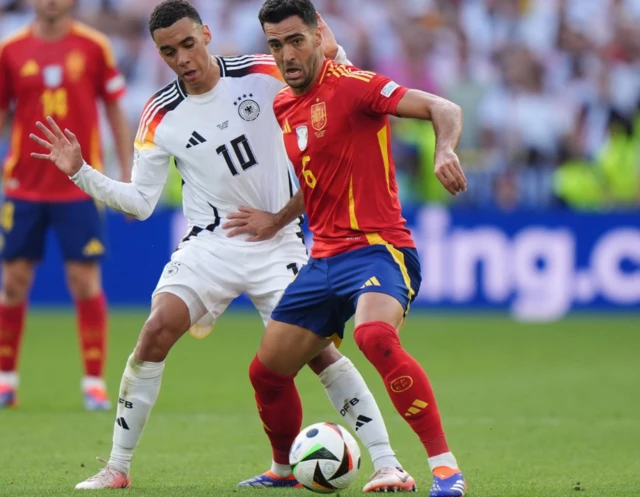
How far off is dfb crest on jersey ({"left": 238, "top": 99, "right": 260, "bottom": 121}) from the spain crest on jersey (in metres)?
0.75

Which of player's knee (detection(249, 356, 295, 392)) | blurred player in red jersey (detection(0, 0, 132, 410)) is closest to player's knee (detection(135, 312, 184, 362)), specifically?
player's knee (detection(249, 356, 295, 392))

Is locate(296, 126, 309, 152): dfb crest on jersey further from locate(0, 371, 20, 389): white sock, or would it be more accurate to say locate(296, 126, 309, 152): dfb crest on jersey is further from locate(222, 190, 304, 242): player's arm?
locate(0, 371, 20, 389): white sock

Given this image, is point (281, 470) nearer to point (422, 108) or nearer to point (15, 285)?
point (422, 108)

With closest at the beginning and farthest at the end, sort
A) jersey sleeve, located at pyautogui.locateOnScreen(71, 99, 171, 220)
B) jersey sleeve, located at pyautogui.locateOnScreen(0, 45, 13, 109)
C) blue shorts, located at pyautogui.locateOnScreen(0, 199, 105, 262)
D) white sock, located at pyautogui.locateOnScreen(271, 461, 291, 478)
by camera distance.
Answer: jersey sleeve, located at pyautogui.locateOnScreen(71, 99, 171, 220)
white sock, located at pyautogui.locateOnScreen(271, 461, 291, 478)
blue shorts, located at pyautogui.locateOnScreen(0, 199, 105, 262)
jersey sleeve, located at pyautogui.locateOnScreen(0, 45, 13, 109)

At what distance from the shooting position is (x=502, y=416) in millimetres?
8477

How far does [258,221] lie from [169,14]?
113cm

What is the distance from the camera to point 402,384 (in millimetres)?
5344

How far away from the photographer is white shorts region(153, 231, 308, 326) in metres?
6.22

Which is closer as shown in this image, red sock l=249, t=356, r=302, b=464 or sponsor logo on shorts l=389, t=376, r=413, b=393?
sponsor logo on shorts l=389, t=376, r=413, b=393

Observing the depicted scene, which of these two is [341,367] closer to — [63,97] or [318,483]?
[318,483]

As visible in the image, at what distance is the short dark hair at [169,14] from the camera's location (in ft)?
20.3

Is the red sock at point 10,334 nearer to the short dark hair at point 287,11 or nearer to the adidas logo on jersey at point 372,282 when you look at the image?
the short dark hair at point 287,11

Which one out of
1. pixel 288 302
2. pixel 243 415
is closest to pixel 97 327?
pixel 243 415

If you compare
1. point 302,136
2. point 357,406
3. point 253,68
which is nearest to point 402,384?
point 357,406
